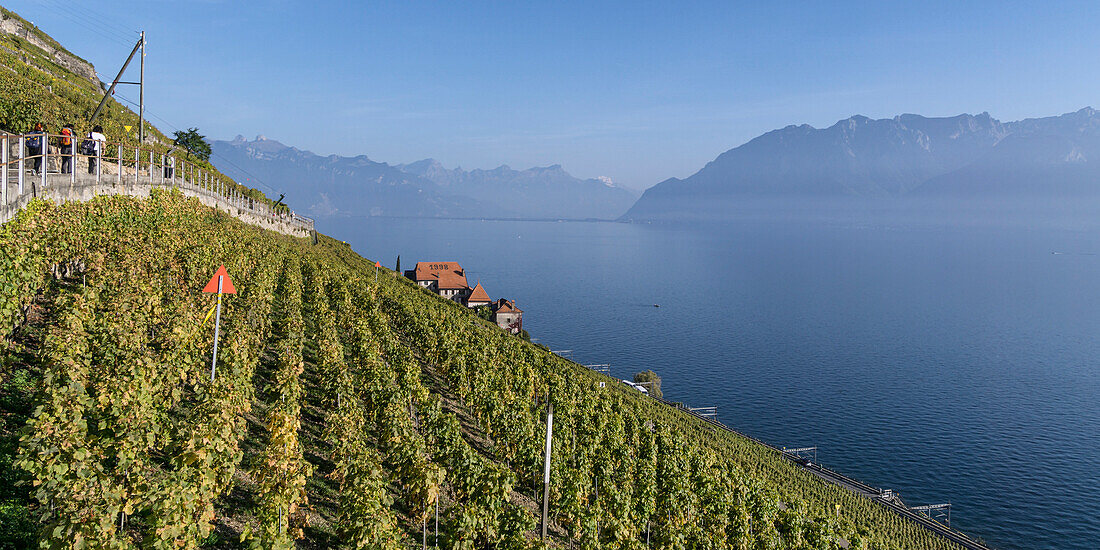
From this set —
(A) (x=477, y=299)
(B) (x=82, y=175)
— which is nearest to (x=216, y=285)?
(B) (x=82, y=175)

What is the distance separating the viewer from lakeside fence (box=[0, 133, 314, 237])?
81.9 ft

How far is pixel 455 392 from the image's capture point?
126ft

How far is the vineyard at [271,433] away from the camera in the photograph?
14820mm

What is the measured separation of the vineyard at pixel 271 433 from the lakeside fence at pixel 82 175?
4.32 feet

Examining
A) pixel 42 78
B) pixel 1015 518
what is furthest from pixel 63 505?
pixel 42 78

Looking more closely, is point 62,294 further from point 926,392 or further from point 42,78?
point 926,392

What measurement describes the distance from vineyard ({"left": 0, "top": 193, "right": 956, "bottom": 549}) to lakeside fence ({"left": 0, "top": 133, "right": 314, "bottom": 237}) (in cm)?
132

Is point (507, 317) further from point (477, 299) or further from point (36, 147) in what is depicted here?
point (36, 147)

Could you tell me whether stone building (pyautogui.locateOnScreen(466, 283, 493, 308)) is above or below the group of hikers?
below

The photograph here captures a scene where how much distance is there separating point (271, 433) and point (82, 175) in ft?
81.1

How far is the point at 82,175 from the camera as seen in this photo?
33.6 metres

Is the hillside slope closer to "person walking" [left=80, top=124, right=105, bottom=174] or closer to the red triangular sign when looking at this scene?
"person walking" [left=80, top=124, right=105, bottom=174]

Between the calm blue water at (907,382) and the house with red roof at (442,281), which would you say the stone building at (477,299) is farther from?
the calm blue water at (907,382)

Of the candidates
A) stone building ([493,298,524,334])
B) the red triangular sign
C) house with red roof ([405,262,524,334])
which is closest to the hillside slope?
the red triangular sign
